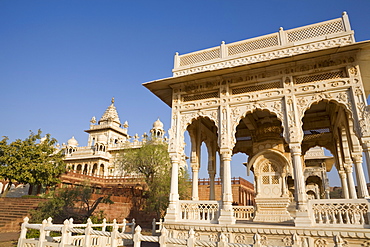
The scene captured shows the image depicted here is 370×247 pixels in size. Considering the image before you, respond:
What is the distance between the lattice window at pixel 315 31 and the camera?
27.2 ft

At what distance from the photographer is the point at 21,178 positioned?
20.7 meters

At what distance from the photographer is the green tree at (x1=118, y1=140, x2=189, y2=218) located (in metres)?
19.5

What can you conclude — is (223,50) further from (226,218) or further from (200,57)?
(226,218)

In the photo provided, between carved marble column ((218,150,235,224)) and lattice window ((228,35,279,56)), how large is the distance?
3.87 meters

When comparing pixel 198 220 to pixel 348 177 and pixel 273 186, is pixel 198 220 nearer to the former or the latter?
pixel 273 186

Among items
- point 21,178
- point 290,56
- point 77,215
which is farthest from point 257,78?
point 21,178

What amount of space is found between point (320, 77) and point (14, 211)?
62.8ft

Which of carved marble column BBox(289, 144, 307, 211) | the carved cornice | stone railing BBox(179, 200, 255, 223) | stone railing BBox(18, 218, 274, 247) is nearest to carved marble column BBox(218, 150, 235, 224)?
stone railing BBox(179, 200, 255, 223)

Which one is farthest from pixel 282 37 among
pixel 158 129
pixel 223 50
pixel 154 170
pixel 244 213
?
pixel 158 129

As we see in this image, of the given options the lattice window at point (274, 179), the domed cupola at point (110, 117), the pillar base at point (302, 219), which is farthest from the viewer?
the domed cupola at point (110, 117)

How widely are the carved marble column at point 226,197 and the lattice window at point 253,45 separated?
12.7 ft

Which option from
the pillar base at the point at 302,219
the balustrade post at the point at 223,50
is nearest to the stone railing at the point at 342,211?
the pillar base at the point at 302,219

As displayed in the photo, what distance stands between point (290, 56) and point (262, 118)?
4547mm

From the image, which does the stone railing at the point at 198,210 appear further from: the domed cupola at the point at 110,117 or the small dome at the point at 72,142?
the small dome at the point at 72,142
